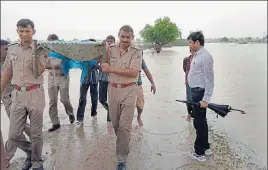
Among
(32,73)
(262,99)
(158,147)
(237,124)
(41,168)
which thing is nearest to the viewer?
(32,73)

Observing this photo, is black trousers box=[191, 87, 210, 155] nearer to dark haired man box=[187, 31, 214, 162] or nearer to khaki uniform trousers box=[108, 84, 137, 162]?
dark haired man box=[187, 31, 214, 162]

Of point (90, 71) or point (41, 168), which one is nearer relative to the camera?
point (41, 168)

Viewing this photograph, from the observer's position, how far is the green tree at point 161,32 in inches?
2532

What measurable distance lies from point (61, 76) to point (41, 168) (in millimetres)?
2029

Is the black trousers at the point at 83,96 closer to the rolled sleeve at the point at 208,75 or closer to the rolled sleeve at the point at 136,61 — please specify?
the rolled sleeve at the point at 136,61

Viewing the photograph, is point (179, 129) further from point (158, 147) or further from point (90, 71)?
point (90, 71)

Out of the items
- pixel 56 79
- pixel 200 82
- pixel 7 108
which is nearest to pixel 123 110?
pixel 200 82

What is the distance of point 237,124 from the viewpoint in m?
6.38

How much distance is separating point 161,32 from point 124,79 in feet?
202

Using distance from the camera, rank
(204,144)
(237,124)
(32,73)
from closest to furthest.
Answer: (32,73) < (204,144) < (237,124)

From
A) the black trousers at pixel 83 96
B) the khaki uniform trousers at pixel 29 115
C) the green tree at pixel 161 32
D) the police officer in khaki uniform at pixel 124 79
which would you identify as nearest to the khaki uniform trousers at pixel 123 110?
the police officer in khaki uniform at pixel 124 79

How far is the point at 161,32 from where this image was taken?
64.1m

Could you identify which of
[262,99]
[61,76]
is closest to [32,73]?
[61,76]

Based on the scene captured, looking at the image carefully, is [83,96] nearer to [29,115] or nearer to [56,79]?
[56,79]
